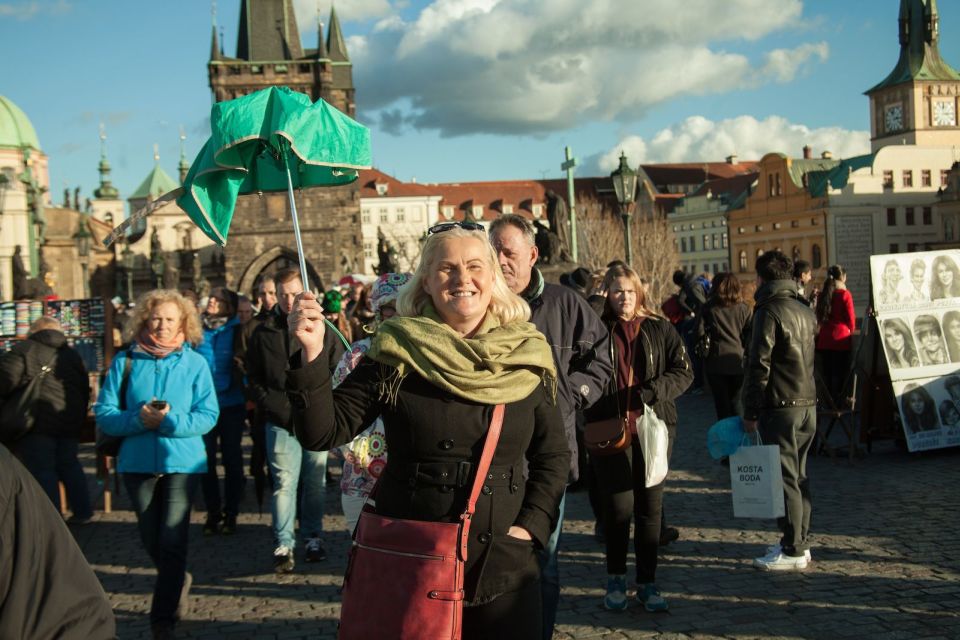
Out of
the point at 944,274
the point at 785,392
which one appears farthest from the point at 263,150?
the point at 944,274

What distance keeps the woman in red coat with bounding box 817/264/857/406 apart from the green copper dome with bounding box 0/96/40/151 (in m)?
77.9

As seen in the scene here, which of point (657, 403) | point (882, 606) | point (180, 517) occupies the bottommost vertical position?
point (882, 606)

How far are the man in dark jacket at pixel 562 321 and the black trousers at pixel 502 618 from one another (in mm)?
1373

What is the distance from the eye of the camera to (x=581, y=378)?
15.3 ft

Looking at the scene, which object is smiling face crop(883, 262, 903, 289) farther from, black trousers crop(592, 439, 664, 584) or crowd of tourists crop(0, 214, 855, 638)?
black trousers crop(592, 439, 664, 584)

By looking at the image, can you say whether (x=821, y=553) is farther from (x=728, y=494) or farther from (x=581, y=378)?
(x=581, y=378)

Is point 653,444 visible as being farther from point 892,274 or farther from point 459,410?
point 892,274

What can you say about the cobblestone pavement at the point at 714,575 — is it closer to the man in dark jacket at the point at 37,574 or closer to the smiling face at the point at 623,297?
the smiling face at the point at 623,297

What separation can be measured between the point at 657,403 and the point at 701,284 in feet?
34.3

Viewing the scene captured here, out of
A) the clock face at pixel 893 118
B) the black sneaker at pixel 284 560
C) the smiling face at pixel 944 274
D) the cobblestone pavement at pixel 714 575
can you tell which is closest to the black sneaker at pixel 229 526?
the cobblestone pavement at pixel 714 575

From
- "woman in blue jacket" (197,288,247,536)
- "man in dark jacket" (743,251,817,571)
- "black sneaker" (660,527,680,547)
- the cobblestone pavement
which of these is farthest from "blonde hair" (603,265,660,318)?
"woman in blue jacket" (197,288,247,536)

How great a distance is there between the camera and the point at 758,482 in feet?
20.1

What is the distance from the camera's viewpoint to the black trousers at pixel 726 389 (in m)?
10.7

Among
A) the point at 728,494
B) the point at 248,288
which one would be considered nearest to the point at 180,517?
the point at 728,494
